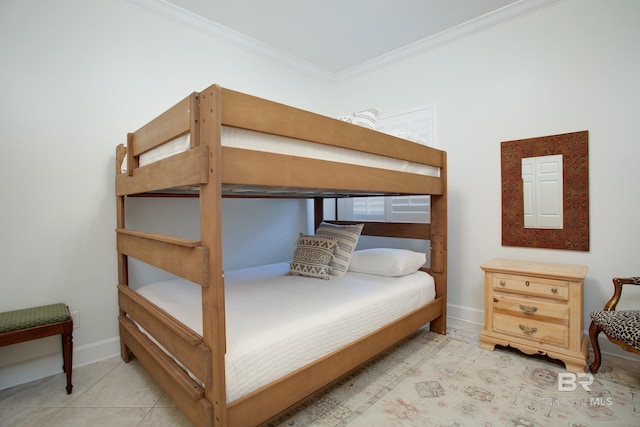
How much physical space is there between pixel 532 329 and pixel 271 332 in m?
1.74

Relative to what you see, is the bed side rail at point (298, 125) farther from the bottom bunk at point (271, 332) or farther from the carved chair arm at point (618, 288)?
the carved chair arm at point (618, 288)

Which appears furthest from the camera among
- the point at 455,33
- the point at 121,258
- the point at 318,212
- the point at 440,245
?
the point at 318,212

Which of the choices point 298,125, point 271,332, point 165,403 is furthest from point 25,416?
point 298,125

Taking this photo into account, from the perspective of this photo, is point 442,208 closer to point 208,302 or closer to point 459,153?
point 459,153

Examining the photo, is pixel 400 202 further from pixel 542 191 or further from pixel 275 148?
pixel 275 148

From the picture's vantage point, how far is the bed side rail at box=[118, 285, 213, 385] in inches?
43.9

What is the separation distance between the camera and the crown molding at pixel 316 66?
2324 millimetres

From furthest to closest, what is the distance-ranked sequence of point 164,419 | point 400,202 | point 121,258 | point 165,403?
point 400,202, point 121,258, point 165,403, point 164,419

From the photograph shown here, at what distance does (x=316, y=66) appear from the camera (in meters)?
3.45

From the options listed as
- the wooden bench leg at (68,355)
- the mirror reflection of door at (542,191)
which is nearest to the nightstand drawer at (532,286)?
the mirror reflection of door at (542,191)

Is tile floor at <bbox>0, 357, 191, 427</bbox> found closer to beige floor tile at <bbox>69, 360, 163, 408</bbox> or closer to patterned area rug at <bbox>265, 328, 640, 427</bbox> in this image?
beige floor tile at <bbox>69, 360, 163, 408</bbox>

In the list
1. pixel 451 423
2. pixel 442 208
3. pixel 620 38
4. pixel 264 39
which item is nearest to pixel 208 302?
pixel 451 423

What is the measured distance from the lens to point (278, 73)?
3.17 metres

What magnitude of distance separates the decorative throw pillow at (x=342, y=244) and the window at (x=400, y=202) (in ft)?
2.26
